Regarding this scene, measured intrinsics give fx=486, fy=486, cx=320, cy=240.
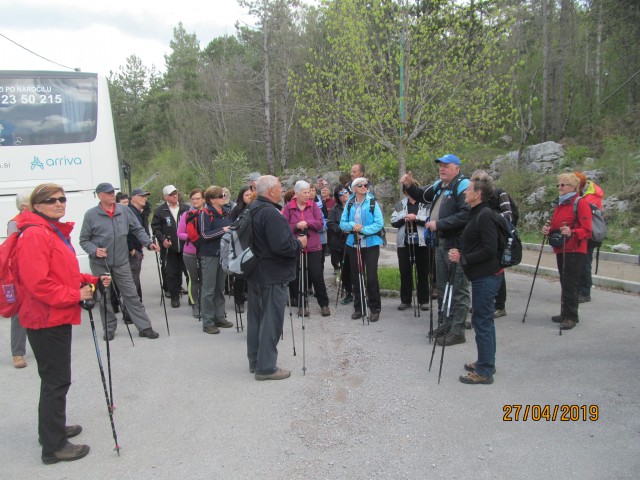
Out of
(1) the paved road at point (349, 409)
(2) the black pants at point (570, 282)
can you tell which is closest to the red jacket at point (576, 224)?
(2) the black pants at point (570, 282)

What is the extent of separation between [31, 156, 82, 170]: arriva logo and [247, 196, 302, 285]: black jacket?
5.20 meters

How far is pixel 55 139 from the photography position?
28.0 ft

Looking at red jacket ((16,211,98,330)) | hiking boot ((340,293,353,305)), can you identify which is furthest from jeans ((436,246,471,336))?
red jacket ((16,211,98,330))

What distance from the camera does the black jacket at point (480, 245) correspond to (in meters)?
4.55

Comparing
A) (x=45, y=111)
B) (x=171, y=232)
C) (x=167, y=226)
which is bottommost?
(x=171, y=232)

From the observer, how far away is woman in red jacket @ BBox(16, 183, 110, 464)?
11.4ft

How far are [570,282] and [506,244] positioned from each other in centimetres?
219

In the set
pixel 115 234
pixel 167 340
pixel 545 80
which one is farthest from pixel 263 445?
pixel 545 80

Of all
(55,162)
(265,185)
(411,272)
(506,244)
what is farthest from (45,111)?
(506,244)

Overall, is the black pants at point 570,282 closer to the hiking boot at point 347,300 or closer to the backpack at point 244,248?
the hiking boot at point 347,300

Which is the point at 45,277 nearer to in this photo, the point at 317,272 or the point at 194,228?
the point at 194,228

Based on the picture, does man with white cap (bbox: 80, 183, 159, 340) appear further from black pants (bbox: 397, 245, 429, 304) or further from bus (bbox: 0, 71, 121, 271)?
black pants (bbox: 397, 245, 429, 304)

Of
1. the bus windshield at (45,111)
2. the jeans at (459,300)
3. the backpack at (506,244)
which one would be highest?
the bus windshield at (45,111)

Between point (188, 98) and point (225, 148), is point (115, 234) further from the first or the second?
point (188, 98)
